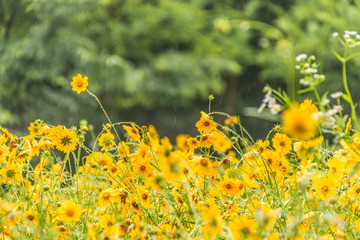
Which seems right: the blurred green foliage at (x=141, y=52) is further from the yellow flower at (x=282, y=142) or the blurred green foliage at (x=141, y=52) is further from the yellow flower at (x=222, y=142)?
the yellow flower at (x=282, y=142)

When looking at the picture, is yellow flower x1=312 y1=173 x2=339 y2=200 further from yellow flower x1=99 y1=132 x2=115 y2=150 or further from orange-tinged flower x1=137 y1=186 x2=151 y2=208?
yellow flower x1=99 y1=132 x2=115 y2=150

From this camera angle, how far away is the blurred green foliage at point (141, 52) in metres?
6.14

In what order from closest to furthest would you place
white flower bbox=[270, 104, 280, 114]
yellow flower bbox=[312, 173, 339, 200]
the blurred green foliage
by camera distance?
white flower bbox=[270, 104, 280, 114] < yellow flower bbox=[312, 173, 339, 200] < the blurred green foliage

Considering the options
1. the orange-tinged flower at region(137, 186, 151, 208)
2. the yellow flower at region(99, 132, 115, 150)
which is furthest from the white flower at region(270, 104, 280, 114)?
the yellow flower at region(99, 132, 115, 150)

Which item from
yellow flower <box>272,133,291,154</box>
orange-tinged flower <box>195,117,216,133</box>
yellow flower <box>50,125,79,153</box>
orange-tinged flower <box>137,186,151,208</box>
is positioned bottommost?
orange-tinged flower <box>137,186,151,208</box>

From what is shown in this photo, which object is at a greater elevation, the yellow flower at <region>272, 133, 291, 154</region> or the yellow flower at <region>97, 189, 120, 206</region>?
the yellow flower at <region>272, 133, 291, 154</region>

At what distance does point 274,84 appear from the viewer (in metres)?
7.87

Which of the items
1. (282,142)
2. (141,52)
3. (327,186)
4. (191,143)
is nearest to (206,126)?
(191,143)

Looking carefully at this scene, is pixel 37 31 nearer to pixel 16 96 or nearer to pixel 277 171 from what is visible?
pixel 16 96

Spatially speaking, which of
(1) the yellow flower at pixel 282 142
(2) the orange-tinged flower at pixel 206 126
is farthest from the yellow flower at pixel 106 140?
(1) the yellow flower at pixel 282 142

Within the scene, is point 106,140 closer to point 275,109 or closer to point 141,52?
point 275,109

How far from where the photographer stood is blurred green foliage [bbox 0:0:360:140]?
6.14 meters

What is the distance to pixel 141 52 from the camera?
275 inches

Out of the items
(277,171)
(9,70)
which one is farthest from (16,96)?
(277,171)
